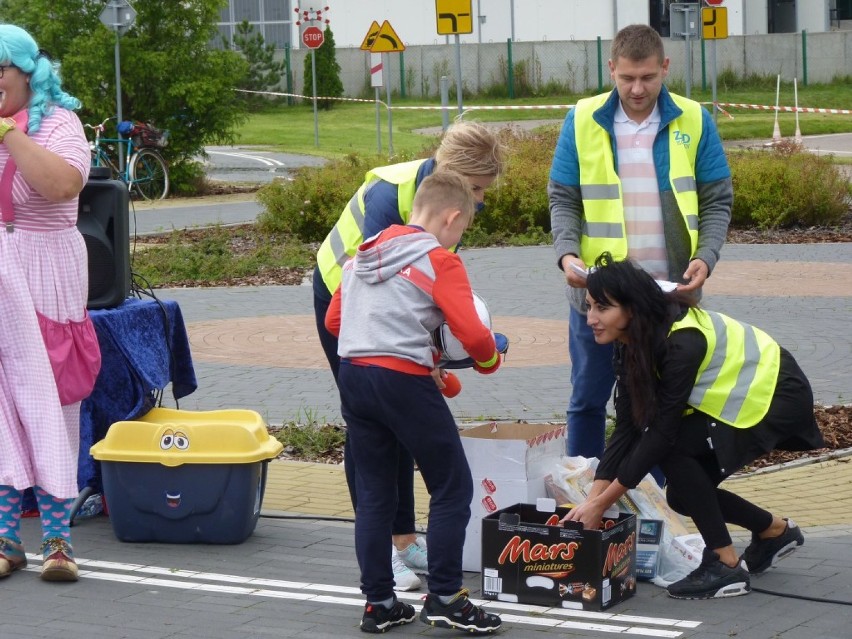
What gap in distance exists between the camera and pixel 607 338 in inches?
190

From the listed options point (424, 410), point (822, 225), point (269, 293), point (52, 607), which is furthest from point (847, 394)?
point (822, 225)

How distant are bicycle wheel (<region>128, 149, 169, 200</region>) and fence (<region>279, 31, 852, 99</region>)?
74.6 feet

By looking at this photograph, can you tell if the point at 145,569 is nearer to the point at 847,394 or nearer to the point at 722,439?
the point at 722,439

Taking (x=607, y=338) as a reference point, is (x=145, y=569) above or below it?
below

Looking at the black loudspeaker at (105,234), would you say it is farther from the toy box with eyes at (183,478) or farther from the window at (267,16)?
the window at (267,16)

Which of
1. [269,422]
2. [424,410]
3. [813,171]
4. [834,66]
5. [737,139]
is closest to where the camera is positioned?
[424,410]

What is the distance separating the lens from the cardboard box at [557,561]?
4.73 metres

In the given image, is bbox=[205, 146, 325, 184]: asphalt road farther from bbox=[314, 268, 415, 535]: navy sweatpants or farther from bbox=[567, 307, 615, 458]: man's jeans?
bbox=[314, 268, 415, 535]: navy sweatpants

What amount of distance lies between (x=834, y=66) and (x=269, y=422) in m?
39.4

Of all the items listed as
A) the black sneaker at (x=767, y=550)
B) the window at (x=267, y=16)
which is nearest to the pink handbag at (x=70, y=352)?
the black sneaker at (x=767, y=550)

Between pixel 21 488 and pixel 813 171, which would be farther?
pixel 813 171

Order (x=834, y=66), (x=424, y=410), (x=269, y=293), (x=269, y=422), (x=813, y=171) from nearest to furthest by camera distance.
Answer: (x=424, y=410) < (x=269, y=422) < (x=269, y=293) < (x=813, y=171) < (x=834, y=66)

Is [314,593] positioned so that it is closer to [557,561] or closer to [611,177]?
[557,561]

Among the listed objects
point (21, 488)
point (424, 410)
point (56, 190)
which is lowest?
point (21, 488)
